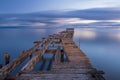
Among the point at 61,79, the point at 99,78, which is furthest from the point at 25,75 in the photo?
the point at 99,78

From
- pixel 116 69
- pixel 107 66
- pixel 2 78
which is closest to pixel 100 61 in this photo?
pixel 107 66

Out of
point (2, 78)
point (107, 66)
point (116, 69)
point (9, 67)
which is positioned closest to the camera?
A: point (2, 78)

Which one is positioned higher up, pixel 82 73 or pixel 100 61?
pixel 82 73

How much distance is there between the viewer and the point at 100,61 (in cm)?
1686

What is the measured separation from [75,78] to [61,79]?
466mm

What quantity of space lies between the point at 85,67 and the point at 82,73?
3.34 feet

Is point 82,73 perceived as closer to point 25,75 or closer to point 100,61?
point 25,75

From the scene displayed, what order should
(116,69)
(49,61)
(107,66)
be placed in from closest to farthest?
(116,69) → (107,66) → (49,61)

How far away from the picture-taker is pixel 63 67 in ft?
23.0

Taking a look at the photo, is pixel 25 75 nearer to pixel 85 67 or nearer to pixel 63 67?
pixel 63 67

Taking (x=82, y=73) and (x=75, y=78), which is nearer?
(x=75, y=78)

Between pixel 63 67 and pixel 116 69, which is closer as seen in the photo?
pixel 63 67

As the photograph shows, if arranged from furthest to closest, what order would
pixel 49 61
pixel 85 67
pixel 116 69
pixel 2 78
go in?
pixel 49 61
pixel 116 69
pixel 85 67
pixel 2 78

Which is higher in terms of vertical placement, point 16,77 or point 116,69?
point 16,77
